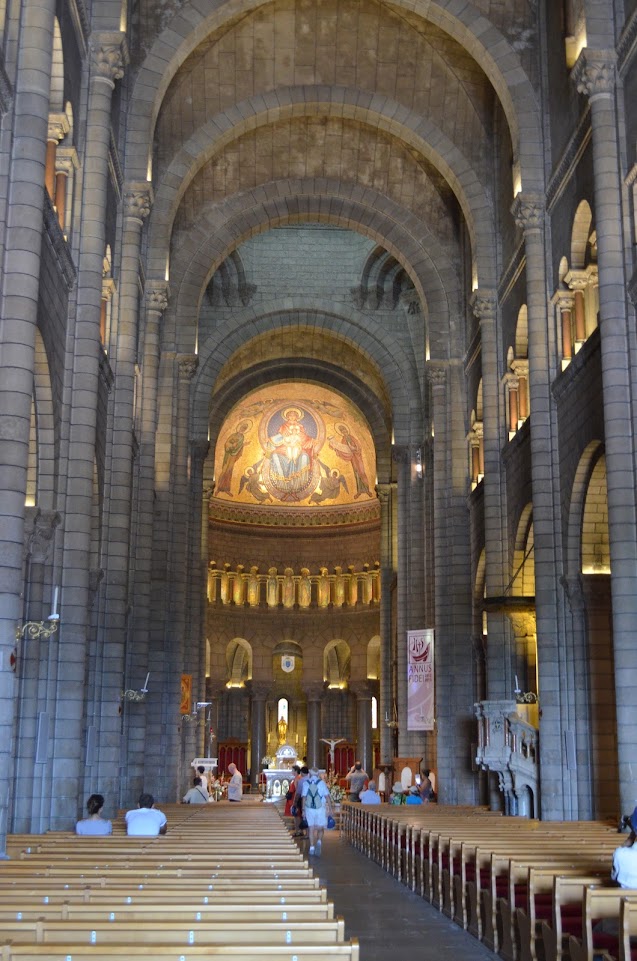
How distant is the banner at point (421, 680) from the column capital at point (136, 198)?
14.9 metres

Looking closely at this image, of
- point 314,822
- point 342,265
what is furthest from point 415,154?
point 314,822

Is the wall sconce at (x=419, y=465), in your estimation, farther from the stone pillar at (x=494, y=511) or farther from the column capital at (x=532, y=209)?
the column capital at (x=532, y=209)

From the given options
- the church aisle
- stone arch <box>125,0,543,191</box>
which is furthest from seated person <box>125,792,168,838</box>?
stone arch <box>125,0,543,191</box>

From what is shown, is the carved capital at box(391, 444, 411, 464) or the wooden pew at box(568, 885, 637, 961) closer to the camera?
the wooden pew at box(568, 885, 637, 961)

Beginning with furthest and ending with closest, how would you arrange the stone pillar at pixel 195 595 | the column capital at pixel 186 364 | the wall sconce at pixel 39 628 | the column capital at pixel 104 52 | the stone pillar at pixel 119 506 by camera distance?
the stone pillar at pixel 195 595 → the column capital at pixel 186 364 → the stone pillar at pixel 119 506 → the column capital at pixel 104 52 → the wall sconce at pixel 39 628

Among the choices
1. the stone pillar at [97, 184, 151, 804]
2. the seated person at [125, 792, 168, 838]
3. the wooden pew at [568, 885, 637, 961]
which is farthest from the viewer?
the stone pillar at [97, 184, 151, 804]

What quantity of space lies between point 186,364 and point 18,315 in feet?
68.9

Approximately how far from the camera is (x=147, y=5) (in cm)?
2748

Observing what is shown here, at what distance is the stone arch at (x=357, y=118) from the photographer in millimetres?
31094

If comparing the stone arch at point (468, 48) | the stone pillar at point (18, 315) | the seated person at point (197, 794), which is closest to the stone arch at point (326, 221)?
the stone arch at point (468, 48)

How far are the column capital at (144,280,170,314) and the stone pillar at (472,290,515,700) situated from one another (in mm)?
8520

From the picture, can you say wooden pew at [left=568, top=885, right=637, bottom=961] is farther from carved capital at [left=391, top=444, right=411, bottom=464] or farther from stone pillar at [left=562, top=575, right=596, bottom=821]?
carved capital at [left=391, top=444, right=411, bottom=464]

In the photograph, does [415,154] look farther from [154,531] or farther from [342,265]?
[154,531]

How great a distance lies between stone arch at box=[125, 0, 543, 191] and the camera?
26078 mm
